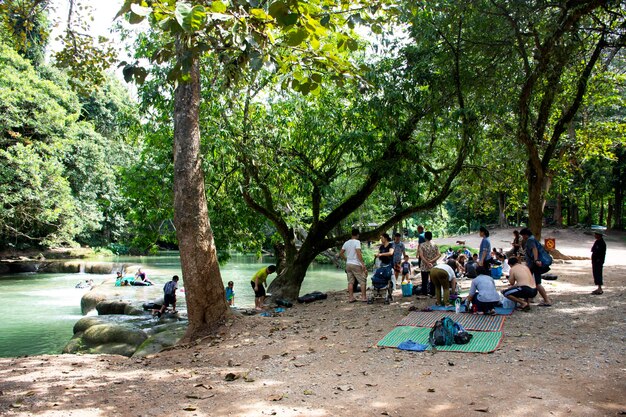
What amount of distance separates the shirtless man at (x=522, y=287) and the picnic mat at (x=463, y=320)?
78cm

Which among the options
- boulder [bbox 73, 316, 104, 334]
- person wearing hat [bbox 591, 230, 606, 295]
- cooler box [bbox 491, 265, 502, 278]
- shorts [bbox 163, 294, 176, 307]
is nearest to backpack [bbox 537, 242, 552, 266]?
person wearing hat [bbox 591, 230, 606, 295]

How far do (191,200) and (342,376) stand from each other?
3970 mm

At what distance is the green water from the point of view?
41.7ft

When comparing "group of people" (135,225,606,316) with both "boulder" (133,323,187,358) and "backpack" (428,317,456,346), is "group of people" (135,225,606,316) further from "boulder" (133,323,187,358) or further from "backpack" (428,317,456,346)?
"boulder" (133,323,187,358)

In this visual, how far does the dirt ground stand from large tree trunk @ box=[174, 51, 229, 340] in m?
1.06

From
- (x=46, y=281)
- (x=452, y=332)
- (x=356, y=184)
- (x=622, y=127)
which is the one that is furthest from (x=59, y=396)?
(x=46, y=281)

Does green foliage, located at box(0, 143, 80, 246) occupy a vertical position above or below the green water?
above

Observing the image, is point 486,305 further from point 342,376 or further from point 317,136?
point 317,136

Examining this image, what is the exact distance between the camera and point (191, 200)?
25.7 ft

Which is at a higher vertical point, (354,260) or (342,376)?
(354,260)

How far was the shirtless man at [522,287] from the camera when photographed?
26.6 feet

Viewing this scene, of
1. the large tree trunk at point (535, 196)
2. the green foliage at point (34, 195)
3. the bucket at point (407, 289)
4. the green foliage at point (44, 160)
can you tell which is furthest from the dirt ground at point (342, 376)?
the green foliage at point (34, 195)

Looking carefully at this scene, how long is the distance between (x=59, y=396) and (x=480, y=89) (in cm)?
950

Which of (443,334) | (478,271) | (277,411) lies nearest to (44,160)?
(478,271)
